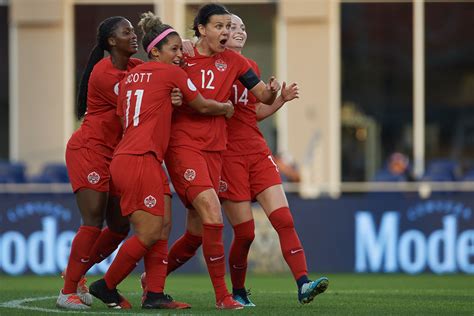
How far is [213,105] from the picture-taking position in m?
9.08

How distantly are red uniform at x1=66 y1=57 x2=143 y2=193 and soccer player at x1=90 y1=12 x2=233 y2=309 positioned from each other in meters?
0.26

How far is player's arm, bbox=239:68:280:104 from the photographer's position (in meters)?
9.19

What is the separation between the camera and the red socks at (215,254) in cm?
909

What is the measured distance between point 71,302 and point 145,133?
1338 mm

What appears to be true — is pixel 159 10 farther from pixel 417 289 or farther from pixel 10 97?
pixel 417 289

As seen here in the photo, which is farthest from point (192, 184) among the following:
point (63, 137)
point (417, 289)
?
point (63, 137)

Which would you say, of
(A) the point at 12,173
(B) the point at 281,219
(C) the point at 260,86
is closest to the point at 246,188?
(B) the point at 281,219

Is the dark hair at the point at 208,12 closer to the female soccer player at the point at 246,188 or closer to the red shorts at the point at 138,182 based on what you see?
the female soccer player at the point at 246,188

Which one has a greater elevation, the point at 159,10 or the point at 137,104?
the point at 159,10

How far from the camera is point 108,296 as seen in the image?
364 inches

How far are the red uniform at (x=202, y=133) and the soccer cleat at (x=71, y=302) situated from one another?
102 cm

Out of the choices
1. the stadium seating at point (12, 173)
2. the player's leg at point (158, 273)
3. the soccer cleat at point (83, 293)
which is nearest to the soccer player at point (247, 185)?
the player's leg at point (158, 273)

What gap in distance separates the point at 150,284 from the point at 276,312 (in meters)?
0.93

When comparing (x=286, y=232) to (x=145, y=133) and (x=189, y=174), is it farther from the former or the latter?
(x=145, y=133)
